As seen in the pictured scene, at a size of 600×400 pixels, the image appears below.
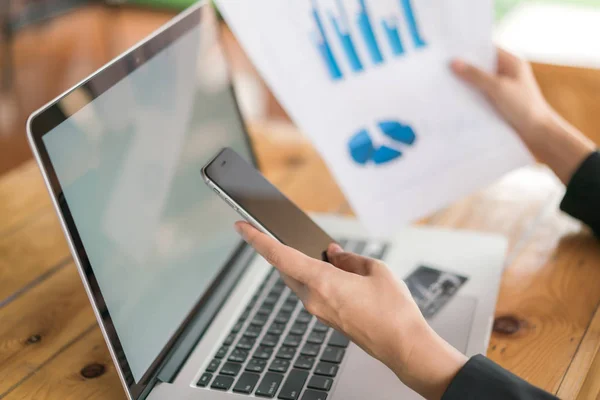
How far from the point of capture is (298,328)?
0.66 m

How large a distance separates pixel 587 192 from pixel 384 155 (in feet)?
0.81

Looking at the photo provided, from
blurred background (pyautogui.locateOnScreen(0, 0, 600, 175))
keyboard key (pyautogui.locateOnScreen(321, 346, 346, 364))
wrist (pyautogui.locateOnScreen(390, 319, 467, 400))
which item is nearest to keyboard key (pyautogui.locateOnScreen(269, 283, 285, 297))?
A: keyboard key (pyautogui.locateOnScreen(321, 346, 346, 364))

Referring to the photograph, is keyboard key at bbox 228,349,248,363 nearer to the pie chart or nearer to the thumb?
the thumb

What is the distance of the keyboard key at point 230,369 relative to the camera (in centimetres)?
61

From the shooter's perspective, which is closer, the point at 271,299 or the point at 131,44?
the point at 271,299

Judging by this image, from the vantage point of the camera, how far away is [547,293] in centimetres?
72

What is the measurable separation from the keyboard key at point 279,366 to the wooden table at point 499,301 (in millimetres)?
140

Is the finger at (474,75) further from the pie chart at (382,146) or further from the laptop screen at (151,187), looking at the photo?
the laptop screen at (151,187)

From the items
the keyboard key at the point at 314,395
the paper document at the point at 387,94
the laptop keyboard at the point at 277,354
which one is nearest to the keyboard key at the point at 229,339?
the laptop keyboard at the point at 277,354

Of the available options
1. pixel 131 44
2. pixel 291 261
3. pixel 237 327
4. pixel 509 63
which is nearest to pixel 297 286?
pixel 291 261

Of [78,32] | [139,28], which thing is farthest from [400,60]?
[78,32]

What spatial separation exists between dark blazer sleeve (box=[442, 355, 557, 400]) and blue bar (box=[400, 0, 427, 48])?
1.47ft

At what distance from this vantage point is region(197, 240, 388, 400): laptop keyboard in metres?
0.59

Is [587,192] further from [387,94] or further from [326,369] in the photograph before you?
[326,369]
